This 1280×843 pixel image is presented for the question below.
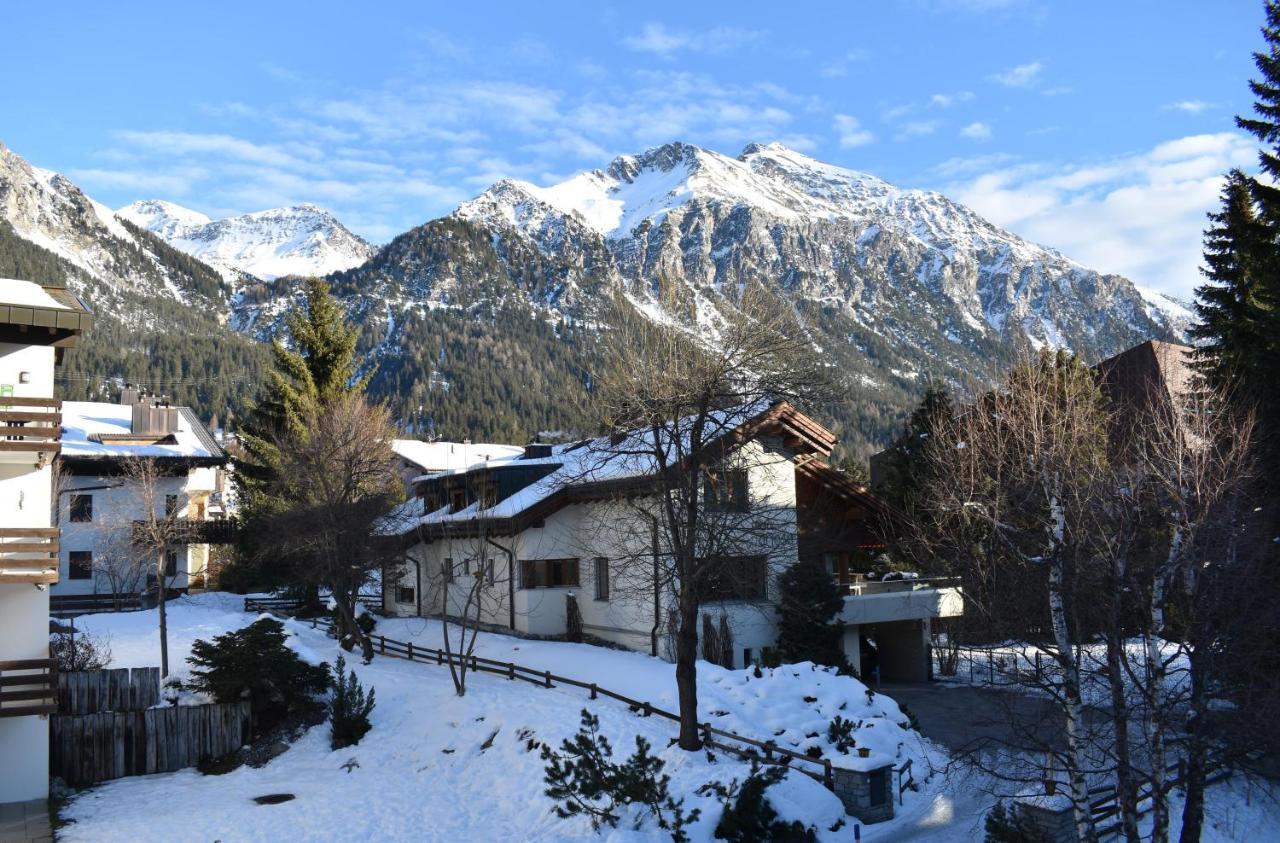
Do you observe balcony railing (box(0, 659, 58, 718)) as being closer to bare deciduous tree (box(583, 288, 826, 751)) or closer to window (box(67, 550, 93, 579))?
bare deciduous tree (box(583, 288, 826, 751))

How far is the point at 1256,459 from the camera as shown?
2062cm

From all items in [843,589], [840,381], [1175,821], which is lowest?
[1175,821]

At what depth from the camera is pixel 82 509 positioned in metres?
44.7

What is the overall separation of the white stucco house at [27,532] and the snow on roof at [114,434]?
27676mm

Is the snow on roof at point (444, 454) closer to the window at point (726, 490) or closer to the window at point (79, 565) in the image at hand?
the window at point (79, 565)

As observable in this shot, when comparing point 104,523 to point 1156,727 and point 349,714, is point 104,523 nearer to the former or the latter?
point 349,714

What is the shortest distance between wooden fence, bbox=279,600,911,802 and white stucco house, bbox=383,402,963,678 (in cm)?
208

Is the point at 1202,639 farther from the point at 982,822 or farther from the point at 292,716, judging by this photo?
the point at 292,716

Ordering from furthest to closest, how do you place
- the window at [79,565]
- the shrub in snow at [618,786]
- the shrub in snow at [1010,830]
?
the window at [79,565], the shrub in snow at [618,786], the shrub in snow at [1010,830]

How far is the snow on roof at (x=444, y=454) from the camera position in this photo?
2381 inches

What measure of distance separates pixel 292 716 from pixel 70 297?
1138 cm

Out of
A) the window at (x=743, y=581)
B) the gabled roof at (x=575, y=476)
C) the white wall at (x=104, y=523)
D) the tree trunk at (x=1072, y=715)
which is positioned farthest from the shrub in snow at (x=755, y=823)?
the white wall at (x=104, y=523)

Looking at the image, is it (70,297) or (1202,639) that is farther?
(70,297)

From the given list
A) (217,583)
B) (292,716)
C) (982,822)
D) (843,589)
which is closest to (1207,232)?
(843,589)
